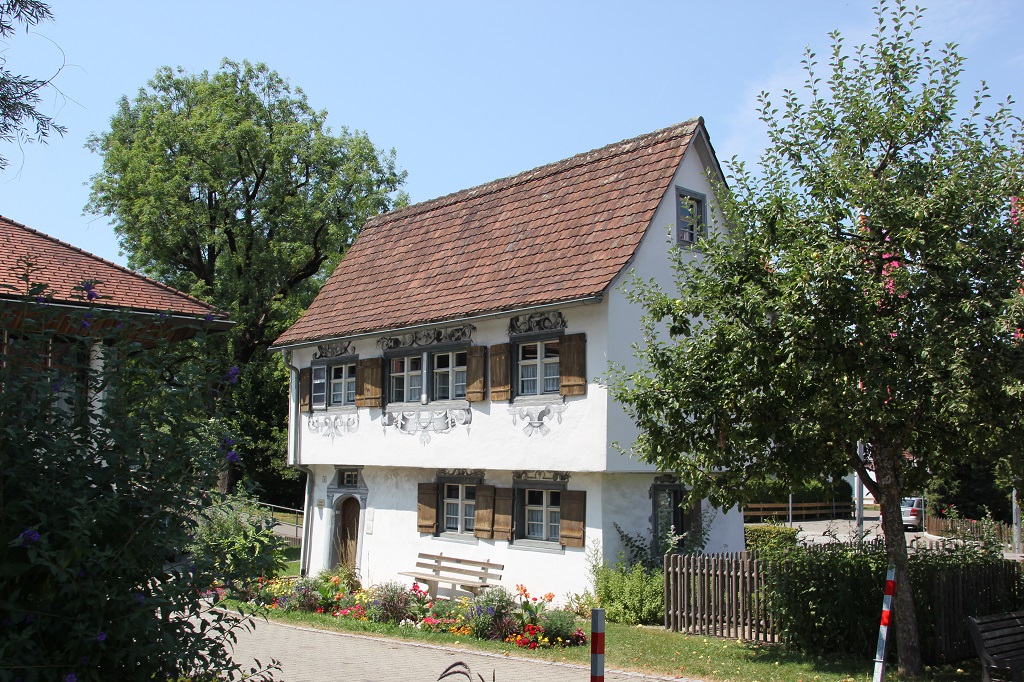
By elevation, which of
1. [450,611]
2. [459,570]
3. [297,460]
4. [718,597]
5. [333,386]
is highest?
[333,386]

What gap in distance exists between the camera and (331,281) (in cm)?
2569

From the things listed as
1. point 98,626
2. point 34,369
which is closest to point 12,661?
point 98,626

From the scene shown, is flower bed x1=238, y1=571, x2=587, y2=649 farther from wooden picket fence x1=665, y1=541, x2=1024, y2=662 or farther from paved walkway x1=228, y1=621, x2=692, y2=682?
wooden picket fence x1=665, y1=541, x2=1024, y2=662

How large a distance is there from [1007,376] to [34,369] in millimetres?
8690

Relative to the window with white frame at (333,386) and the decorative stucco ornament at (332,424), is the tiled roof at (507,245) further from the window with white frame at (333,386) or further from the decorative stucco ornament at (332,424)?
the decorative stucco ornament at (332,424)

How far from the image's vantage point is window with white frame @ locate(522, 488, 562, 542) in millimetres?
18688

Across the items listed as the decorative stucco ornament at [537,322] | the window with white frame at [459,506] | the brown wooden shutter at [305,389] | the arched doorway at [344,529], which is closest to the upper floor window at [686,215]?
the decorative stucco ornament at [537,322]

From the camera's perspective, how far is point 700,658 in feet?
42.1

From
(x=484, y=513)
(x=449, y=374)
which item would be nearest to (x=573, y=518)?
(x=484, y=513)

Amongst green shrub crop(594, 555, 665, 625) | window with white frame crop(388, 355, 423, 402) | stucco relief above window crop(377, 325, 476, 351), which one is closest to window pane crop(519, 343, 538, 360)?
stucco relief above window crop(377, 325, 476, 351)

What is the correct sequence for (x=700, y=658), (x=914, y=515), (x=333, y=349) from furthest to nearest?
(x=914, y=515)
(x=333, y=349)
(x=700, y=658)

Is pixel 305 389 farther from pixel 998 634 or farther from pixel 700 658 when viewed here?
pixel 998 634

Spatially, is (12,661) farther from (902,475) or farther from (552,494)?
(552,494)

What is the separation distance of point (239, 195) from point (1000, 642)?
28.6m
